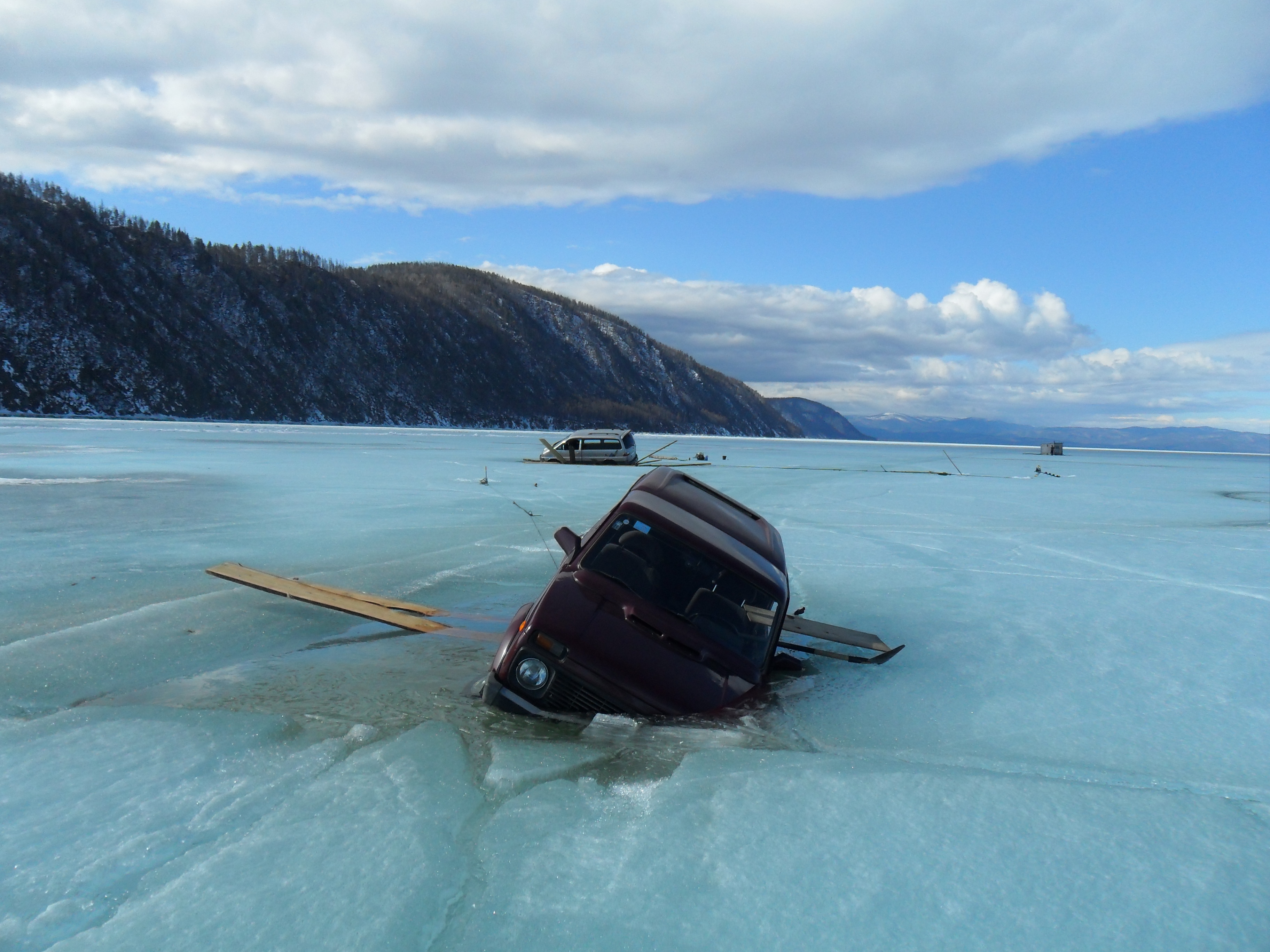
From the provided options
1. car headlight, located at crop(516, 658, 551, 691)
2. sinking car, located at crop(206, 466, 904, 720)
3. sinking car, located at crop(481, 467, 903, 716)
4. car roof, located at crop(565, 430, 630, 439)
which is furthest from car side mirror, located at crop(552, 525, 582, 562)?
car roof, located at crop(565, 430, 630, 439)

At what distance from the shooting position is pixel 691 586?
5602 millimetres

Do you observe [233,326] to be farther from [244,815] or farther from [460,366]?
[244,815]

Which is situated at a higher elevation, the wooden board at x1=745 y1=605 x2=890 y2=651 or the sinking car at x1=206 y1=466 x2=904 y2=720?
the sinking car at x1=206 y1=466 x2=904 y2=720

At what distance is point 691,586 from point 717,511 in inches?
48.3

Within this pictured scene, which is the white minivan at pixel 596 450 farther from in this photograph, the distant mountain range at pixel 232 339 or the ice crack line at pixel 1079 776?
the distant mountain range at pixel 232 339

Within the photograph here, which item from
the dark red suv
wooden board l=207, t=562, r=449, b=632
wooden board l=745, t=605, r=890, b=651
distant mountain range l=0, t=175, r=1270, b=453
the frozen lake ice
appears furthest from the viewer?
distant mountain range l=0, t=175, r=1270, b=453

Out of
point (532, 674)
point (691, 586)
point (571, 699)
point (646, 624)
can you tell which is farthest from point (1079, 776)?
point (532, 674)

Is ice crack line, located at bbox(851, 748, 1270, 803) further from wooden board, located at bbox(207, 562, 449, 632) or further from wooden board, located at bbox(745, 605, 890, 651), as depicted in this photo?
wooden board, located at bbox(207, 562, 449, 632)

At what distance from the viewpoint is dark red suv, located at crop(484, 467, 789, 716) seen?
16.9 feet

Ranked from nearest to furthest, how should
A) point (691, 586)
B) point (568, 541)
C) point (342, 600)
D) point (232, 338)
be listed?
point (691, 586) → point (568, 541) → point (342, 600) → point (232, 338)

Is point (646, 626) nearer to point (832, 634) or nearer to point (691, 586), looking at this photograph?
point (691, 586)

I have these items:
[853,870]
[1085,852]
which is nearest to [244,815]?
[853,870]

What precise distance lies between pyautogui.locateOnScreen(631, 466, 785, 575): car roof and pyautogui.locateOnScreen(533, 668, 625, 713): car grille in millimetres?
1538

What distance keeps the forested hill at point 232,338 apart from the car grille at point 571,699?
370 ft
